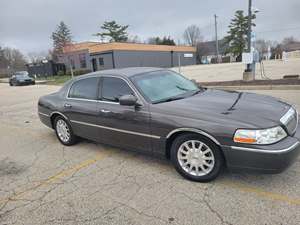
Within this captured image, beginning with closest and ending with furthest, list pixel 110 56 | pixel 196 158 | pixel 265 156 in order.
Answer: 1. pixel 265 156
2. pixel 196 158
3. pixel 110 56

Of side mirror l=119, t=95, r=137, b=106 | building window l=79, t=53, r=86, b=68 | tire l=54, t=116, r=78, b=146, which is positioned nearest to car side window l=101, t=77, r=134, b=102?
side mirror l=119, t=95, r=137, b=106

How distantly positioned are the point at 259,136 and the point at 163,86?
1733 millimetres

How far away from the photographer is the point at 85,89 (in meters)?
4.49

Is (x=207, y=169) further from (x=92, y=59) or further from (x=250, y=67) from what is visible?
(x=92, y=59)

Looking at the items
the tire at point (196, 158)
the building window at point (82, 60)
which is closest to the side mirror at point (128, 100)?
the tire at point (196, 158)

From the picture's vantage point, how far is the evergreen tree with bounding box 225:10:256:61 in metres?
54.5

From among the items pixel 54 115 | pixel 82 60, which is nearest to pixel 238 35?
pixel 82 60

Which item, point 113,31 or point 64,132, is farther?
point 113,31

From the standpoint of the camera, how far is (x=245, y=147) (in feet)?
9.04

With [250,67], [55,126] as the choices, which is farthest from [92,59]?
[55,126]

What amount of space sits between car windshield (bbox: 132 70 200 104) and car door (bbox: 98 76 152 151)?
0.20 m

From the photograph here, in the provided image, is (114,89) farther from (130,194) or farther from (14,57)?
(14,57)

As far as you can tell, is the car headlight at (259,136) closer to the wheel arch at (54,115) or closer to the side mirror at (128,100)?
the side mirror at (128,100)

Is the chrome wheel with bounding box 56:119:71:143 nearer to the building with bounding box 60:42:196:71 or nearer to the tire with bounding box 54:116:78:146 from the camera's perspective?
the tire with bounding box 54:116:78:146
